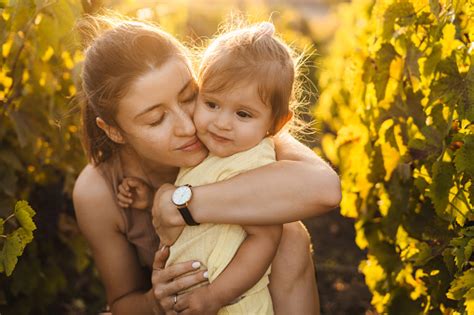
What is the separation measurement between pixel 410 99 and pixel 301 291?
950mm

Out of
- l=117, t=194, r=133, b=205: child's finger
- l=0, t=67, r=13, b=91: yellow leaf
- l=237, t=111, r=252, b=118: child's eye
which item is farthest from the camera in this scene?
l=0, t=67, r=13, b=91: yellow leaf

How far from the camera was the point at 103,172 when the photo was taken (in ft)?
10.5

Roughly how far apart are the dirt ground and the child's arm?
1723 mm

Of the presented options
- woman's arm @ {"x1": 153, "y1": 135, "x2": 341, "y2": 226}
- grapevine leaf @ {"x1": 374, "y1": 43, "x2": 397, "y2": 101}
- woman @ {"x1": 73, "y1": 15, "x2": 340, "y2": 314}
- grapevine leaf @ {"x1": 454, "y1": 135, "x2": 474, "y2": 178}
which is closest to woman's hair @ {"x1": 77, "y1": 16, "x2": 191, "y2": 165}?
woman @ {"x1": 73, "y1": 15, "x2": 340, "y2": 314}

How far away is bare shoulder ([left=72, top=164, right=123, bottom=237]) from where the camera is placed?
10.3 feet

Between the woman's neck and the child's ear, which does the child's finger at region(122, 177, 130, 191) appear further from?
the child's ear

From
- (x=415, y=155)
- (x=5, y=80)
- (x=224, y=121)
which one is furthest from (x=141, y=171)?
(x=415, y=155)

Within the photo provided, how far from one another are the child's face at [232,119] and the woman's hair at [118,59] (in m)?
0.25

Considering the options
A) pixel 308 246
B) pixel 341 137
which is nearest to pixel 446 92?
pixel 308 246

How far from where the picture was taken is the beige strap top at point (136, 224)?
3.20m

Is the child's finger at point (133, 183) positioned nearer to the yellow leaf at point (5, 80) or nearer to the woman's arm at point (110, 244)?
the woman's arm at point (110, 244)

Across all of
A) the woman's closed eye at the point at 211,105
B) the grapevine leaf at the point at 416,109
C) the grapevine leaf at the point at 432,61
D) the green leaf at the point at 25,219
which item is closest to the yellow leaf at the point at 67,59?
the woman's closed eye at the point at 211,105

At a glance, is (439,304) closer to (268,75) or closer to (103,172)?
(268,75)

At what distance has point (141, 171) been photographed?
3230 millimetres
